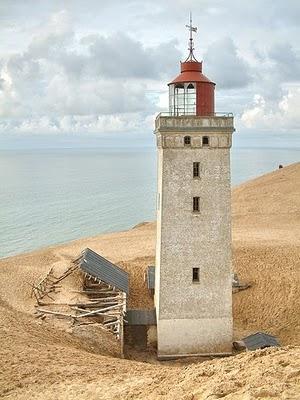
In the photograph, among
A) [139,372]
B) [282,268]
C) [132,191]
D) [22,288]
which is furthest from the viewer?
[132,191]

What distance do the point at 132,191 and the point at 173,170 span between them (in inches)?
3687

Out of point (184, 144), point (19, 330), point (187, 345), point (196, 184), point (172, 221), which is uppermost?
point (184, 144)

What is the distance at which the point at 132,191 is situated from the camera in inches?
4513

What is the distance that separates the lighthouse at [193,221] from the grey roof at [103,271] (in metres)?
3.88

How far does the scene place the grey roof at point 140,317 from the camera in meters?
22.6

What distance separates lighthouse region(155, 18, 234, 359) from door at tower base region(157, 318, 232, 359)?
42 mm

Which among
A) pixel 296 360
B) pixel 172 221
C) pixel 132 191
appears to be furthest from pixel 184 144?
pixel 132 191

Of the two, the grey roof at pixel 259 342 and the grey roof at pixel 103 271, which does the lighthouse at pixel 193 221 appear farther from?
the grey roof at pixel 103 271

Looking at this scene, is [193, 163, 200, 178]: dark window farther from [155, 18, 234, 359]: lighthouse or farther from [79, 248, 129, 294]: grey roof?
[79, 248, 129, 294]: grey roof

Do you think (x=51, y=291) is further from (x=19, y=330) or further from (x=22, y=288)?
(x=19, y=330)

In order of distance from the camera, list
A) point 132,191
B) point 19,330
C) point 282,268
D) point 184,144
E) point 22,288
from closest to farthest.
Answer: point 19,330 < point 184,144 < point 22,288 < point 282,268 < point 132,191

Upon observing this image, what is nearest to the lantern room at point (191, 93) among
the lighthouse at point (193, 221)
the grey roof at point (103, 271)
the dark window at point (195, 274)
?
the lighthouse at point (193, 221)

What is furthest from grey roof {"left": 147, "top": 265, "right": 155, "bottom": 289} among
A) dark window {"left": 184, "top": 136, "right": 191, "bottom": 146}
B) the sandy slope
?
dark window {"left": 184, "top": 136, "right": 191, "bottom": 146}

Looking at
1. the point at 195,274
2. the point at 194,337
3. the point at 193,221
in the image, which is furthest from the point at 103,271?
the point at 193,221
